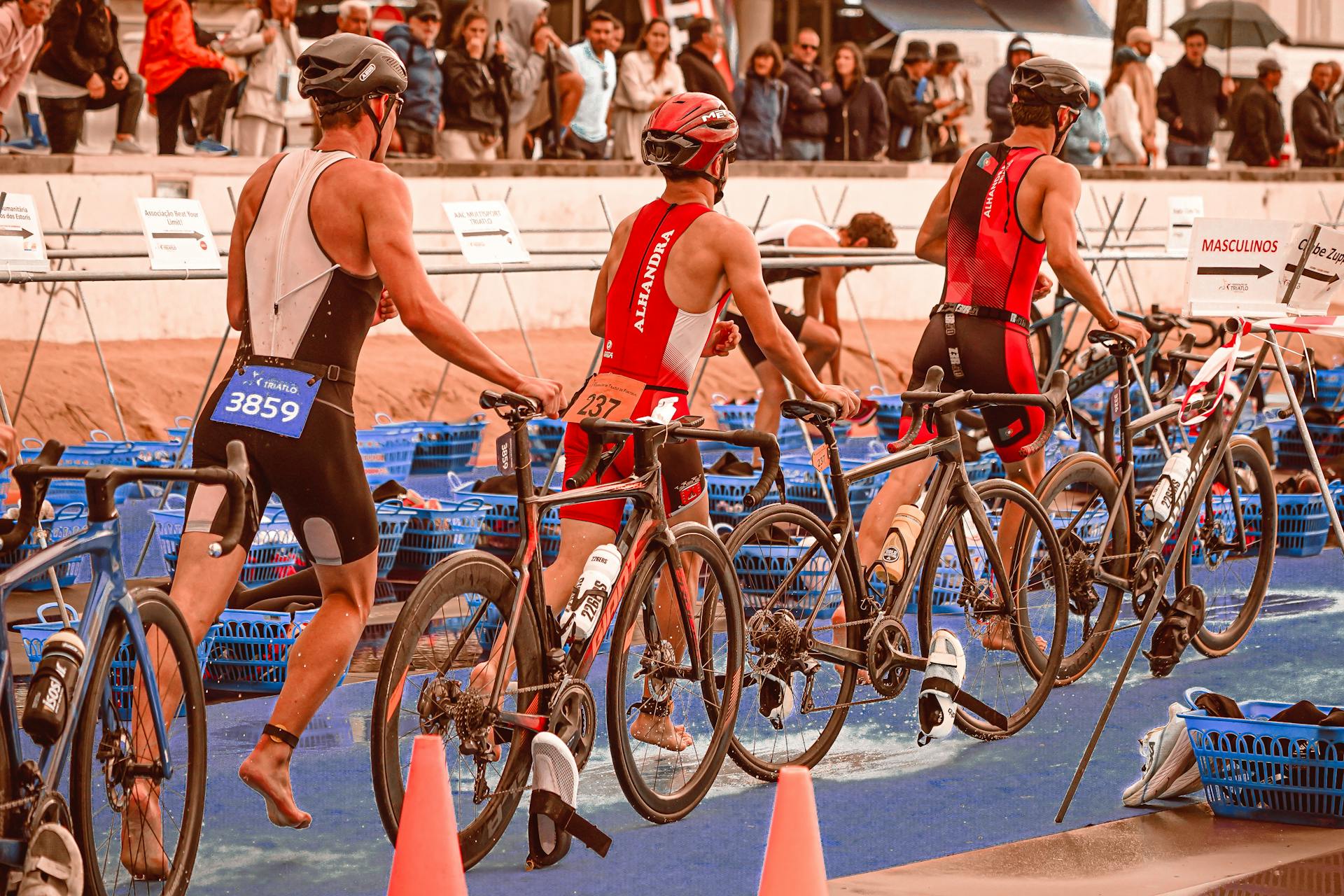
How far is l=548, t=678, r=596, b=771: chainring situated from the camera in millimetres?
5742

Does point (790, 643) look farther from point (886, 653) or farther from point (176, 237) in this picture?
point (176, 237)

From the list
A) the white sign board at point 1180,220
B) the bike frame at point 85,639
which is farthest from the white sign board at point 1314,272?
the white sign board at point 1180,220

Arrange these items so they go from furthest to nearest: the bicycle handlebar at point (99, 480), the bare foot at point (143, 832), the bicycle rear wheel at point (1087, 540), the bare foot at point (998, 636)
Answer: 1. the bicycle rear wheel at point (1087, 540)
2. the bare foot at point (998, 636)
3. the bare foot at point (143, 832)
4. the bicycle handlebar at point (99, 480)

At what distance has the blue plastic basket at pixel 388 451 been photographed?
1244 cm

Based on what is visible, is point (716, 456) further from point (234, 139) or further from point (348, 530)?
point (348, 530)

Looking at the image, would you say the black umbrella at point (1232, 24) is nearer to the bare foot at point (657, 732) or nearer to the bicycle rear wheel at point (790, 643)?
the bicycle rear wheel at point (790, 643)

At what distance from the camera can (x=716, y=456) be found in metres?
14.2

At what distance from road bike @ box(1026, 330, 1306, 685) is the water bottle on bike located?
2.54 metres

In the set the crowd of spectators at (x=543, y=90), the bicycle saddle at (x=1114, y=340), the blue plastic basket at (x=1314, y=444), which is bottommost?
the blue plastic basket at (x=1314, y=444)

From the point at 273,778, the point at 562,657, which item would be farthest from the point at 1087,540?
the point at 273,778

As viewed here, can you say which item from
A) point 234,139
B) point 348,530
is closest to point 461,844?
point 348,530

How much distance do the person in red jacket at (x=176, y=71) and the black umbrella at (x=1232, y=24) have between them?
1885 cm

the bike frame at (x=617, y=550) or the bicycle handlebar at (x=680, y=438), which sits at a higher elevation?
the bicycle handlebar at (x=680, y=438)

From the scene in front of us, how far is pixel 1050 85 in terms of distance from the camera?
817 centimetres
